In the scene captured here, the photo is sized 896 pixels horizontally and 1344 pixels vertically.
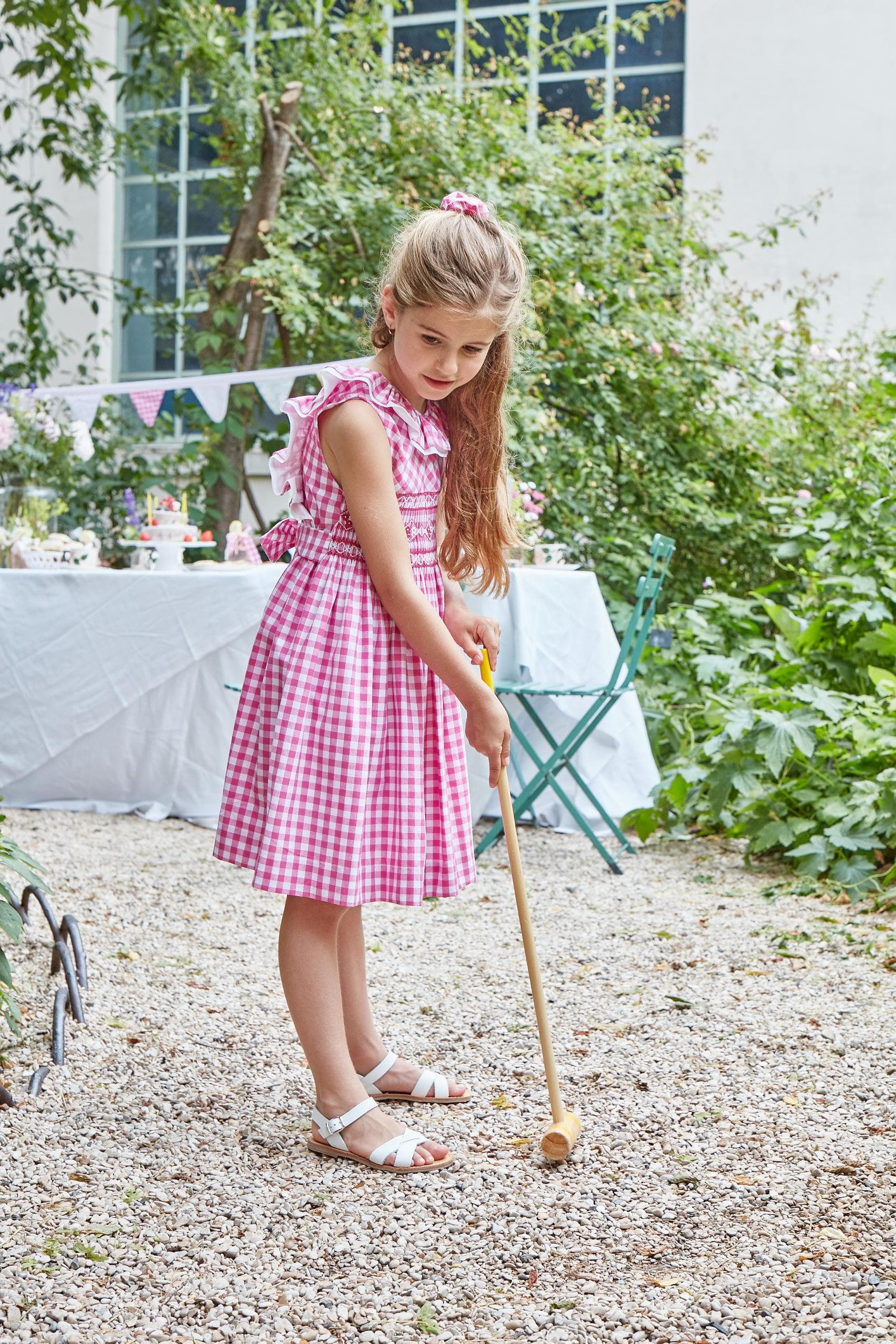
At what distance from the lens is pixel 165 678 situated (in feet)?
13.2

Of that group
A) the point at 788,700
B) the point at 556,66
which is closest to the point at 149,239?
the point at 556,66

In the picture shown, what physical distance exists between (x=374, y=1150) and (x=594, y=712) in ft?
6.78

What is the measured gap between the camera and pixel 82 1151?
1.74m

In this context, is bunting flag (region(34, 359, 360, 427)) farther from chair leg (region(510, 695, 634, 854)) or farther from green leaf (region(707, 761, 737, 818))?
green leaf (region(707, 761, 737, 818))

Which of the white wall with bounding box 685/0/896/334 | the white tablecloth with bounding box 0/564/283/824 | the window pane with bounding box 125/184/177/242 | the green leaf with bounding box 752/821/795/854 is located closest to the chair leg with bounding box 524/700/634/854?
the green leaf with bounding box 752/821/795/854

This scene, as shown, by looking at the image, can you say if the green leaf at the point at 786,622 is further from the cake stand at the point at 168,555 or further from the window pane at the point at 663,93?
the window pane at the point at 663,93

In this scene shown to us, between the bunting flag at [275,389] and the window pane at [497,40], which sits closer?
the bunting flag at [275,389]

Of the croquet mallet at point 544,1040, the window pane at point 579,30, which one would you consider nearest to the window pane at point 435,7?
the window pane at point 579,30

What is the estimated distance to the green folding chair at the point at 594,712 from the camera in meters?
3.52

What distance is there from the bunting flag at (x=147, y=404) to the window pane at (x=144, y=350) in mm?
3749

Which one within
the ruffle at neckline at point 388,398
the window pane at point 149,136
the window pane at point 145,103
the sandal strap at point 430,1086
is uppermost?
the window pane at point 145,103

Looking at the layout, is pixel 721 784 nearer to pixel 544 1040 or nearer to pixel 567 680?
pixel 567 680

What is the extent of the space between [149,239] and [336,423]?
807 cm

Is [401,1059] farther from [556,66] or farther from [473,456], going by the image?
[556,66]
